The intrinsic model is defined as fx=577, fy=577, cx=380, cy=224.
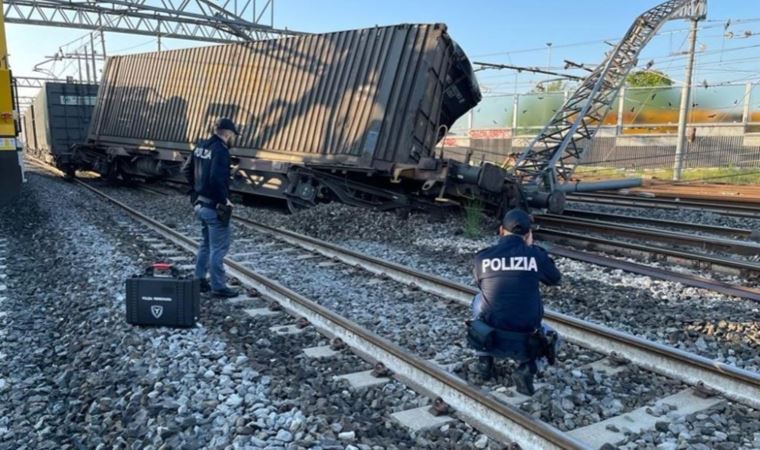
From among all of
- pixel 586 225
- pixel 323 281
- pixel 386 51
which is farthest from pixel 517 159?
pixel 323 281

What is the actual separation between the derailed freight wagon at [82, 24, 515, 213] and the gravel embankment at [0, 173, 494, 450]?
592cm

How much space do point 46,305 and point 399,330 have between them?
3.62m

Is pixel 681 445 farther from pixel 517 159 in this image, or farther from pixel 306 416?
pixel 517 159

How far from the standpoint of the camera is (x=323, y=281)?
704 cm

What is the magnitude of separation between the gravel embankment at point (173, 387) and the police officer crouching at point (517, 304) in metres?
0.66

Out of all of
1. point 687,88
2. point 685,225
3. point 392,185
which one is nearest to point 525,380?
point 392,185

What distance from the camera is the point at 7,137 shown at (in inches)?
341

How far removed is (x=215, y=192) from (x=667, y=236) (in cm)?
758

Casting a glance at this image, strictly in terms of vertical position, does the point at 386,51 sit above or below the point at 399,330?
above

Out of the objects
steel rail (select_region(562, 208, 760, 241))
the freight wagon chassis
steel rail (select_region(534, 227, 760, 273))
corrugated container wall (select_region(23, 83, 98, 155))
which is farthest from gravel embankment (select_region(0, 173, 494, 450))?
corrugated container wall (select_region(23, 83, 98, 155))

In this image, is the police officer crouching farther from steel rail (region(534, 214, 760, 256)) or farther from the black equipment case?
steel rail (region(534, 214, 760, 256))

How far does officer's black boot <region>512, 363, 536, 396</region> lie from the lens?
391 centimetres

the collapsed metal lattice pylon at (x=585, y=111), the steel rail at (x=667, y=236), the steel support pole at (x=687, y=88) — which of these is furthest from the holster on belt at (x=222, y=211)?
the steel support pole at (x=687, y=88)

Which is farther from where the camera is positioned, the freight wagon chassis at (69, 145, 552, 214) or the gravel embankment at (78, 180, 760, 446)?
the freight wagon chassis at (69, 145, 552, 214)
